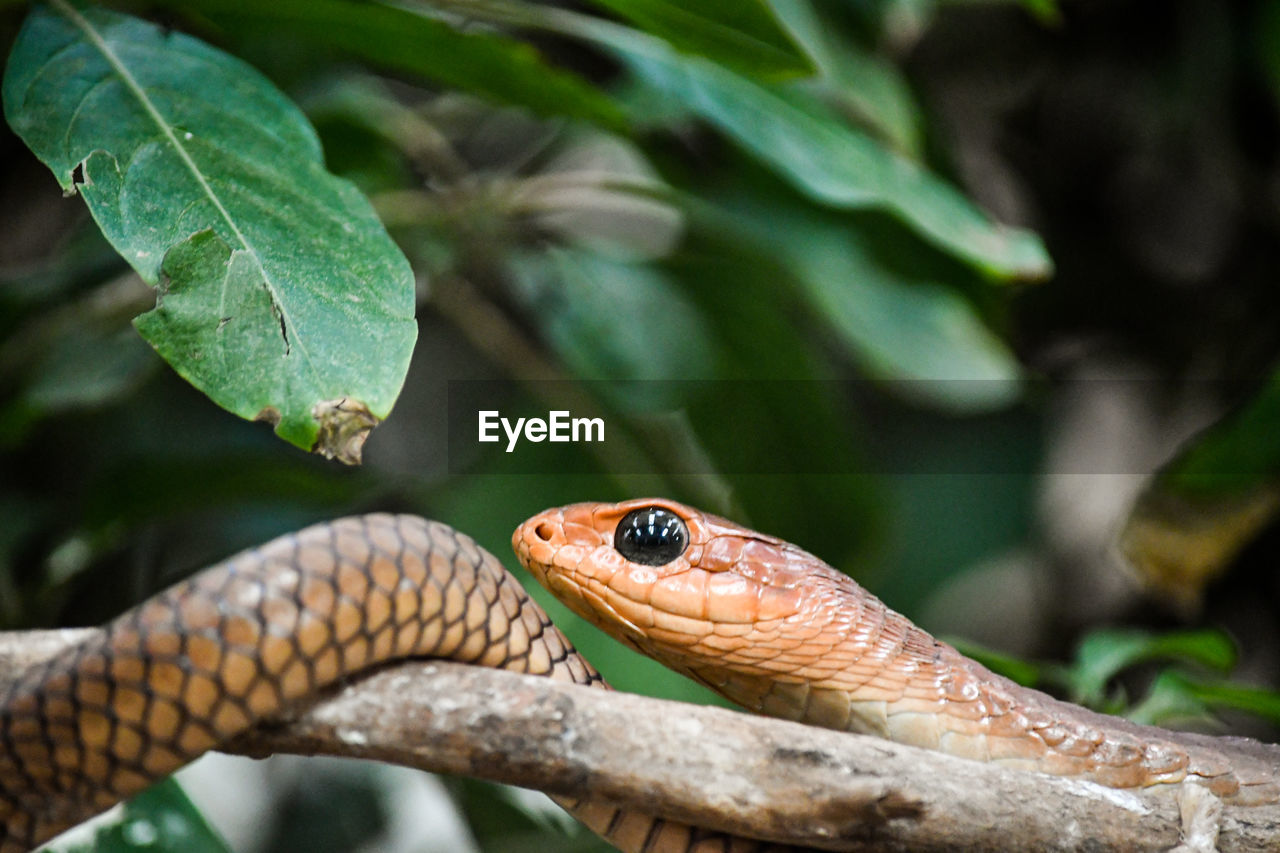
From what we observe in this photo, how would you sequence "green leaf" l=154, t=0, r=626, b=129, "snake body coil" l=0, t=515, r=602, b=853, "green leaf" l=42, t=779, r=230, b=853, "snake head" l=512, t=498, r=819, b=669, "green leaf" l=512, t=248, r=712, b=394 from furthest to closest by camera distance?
"green leaf" l=512, t=248, r=712, b=394
"green leaf" l=154, t=0, r=626, b=129
"green leaf" l=42, t=779, r=230, b=853
"snake head" l=512, t=498, r=819, b=669
"snake body coil" l=0, t=515, r=602, b=853

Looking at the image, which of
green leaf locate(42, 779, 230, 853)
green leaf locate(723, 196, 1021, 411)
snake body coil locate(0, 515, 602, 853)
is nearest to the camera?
snake body coil locate(0, 515, 602, 853)

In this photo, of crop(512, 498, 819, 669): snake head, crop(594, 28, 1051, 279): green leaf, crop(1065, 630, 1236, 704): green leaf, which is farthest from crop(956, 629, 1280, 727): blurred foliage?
crop(594, 28, 1051, 279): green leaf

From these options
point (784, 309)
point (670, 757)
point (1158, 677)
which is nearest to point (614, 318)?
point (784, 309)

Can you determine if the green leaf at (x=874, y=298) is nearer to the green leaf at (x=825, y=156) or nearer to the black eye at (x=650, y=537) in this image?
the green leaf at (x=825, y=156)

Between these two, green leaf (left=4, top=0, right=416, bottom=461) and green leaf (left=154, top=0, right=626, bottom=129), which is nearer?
green leaf (left=4, top=0, right=416, bottom=461)

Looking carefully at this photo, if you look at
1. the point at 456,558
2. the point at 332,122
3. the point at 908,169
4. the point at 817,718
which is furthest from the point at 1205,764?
the point at 332,122

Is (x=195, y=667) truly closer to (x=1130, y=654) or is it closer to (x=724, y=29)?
(x=724, y=29)

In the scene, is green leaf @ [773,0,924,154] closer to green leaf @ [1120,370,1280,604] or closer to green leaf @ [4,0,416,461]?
green leaf @ [1120,370,1280,604]

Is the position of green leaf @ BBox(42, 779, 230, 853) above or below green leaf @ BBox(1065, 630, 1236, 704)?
below
